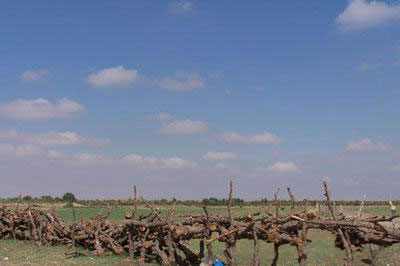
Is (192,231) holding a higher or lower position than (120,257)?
higher

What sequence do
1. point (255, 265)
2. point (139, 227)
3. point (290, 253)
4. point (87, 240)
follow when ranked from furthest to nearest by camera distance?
point (290, 253), point (87, 240), point (139, 227), point (255, 265)

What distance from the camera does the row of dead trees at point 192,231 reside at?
12.1m

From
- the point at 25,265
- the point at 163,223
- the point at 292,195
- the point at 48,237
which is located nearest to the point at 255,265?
the point at 292,195

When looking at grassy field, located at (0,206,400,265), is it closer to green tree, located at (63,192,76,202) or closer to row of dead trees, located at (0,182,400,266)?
row of dead trees, located at (0,182,400,266)

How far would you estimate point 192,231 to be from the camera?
49.1 feet

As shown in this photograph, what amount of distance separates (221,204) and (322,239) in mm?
53645

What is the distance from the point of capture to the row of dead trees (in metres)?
12.1

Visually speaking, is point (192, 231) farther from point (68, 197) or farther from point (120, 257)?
point (68, 197)

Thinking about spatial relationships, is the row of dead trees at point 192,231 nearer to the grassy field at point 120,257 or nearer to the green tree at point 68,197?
the grassy field at point 120,257

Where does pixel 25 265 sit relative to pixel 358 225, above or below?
below

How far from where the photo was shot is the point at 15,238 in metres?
25.2

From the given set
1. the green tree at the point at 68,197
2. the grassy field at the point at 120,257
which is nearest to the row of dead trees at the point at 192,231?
the grassy field at the point at 120,257

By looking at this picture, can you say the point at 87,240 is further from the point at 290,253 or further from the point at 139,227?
the point at 290,253

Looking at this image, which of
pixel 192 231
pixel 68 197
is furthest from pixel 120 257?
pixel 68 197
